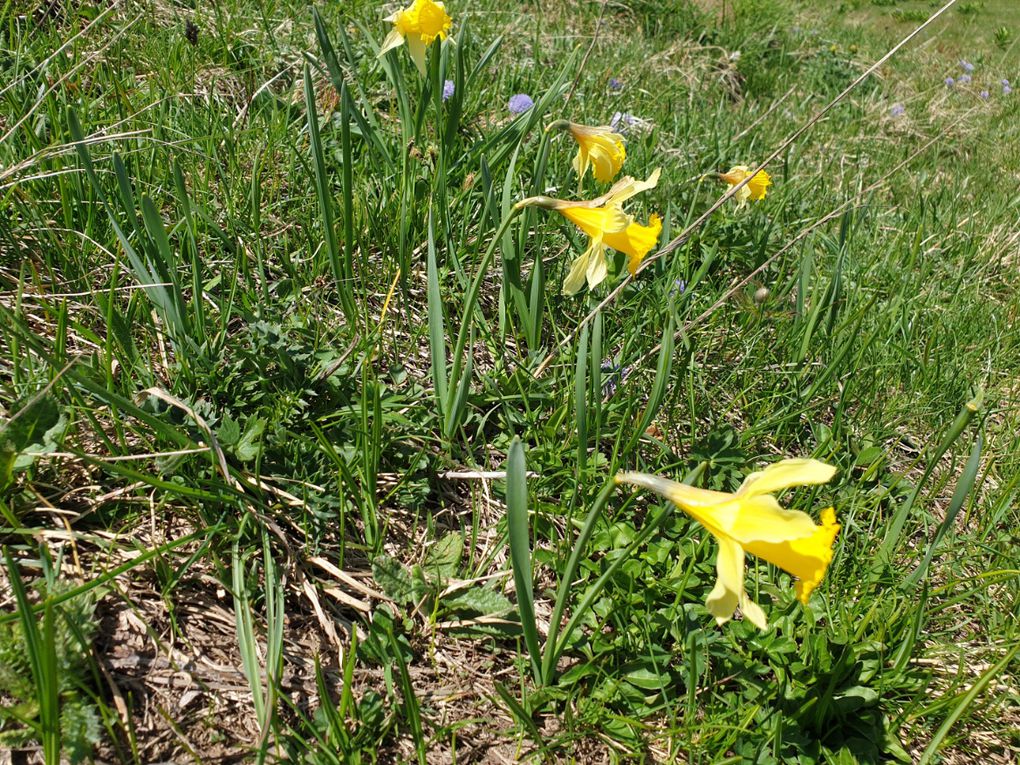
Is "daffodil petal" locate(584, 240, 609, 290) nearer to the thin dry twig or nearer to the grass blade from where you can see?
the thin dry twig

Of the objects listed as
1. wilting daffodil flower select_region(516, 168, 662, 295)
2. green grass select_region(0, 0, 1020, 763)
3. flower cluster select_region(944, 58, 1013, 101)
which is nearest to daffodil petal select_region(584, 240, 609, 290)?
wilting daffodil flower select_region(516, 168, 662, 295)

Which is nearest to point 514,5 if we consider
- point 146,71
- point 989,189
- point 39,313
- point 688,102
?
point 688,102

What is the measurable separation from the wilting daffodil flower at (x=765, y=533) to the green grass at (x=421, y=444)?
132 millimetres

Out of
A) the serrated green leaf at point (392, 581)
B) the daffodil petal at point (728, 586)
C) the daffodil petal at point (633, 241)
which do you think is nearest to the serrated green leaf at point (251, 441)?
the serrated green leaf at point (392, 581)

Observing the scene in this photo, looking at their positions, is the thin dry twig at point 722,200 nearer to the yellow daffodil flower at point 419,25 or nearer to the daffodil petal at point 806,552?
the daffodil petal at point 806,552

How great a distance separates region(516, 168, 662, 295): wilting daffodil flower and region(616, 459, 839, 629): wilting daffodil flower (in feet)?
2.17

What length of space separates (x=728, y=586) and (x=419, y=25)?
1604 millimetres

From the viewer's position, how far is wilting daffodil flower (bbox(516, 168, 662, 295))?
1.63m

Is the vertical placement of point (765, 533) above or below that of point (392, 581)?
above

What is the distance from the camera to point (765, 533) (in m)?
1.14

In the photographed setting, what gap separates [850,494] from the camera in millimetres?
1950

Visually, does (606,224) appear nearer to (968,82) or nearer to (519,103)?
(519,103)

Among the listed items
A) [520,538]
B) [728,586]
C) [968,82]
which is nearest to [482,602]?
[520,538]

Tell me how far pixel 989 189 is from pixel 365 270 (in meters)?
3.31
